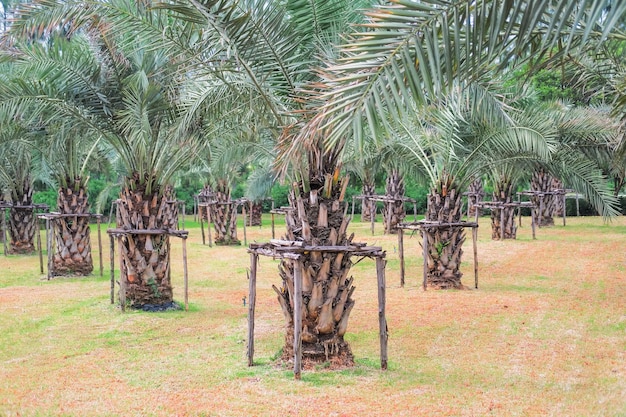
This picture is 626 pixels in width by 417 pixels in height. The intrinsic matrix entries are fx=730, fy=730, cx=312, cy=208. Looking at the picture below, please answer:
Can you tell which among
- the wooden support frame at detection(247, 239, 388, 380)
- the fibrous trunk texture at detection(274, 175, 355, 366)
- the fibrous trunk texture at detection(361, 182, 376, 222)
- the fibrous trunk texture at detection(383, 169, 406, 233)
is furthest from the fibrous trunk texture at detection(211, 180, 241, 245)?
the fibrous trunk texture at detection(274, 175, 355, 366)

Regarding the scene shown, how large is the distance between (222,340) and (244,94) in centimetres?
307

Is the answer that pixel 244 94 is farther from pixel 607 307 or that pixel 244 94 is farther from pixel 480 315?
pixel 607 307

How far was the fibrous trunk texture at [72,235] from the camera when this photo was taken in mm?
15492

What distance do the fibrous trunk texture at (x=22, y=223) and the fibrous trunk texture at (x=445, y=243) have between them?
471 inches

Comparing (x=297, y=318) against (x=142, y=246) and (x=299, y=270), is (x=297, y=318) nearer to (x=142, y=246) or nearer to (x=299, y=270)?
(x=299, y=270)

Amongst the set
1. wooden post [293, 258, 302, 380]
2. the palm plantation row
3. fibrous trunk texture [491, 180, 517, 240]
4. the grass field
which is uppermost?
the palm plantation row

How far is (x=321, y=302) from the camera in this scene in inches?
294

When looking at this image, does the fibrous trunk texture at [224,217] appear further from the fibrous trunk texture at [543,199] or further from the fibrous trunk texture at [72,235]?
the fibrous trunk texture at [543,199]

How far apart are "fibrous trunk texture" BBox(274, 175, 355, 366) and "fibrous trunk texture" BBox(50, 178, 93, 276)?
9.25 metres

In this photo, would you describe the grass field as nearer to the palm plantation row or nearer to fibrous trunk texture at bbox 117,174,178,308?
fibrous trunk texture at bbox 117,174,178,308

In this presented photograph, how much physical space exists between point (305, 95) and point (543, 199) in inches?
848

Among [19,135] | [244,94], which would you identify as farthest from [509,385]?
[19,135]

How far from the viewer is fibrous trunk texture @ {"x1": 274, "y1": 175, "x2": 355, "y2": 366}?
7453mm

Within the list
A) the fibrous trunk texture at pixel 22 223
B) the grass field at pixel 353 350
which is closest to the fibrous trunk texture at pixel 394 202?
the grass field at pixel 353 350
